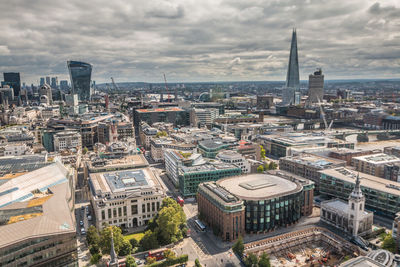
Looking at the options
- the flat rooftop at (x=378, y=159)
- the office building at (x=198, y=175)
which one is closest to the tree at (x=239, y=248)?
the office building at (x=198, y=175)

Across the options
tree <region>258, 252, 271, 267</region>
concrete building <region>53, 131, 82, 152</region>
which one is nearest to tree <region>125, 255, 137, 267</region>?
tree <region>258, 252, 271, 267</region>

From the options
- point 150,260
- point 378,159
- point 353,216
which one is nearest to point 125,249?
point 150,260

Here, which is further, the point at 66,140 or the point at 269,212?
the point at 66,140

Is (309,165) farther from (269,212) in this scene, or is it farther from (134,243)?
(134,243)

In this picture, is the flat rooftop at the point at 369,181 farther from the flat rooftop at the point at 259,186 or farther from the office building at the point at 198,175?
the office building at the point at 198,175

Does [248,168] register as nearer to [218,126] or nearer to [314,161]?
[314,161]

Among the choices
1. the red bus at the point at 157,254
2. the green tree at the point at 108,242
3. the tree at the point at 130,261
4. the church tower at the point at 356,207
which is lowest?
the red bus at the point at 157,254

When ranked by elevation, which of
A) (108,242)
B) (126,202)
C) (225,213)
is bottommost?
(108,242)

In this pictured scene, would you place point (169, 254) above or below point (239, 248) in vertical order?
below
